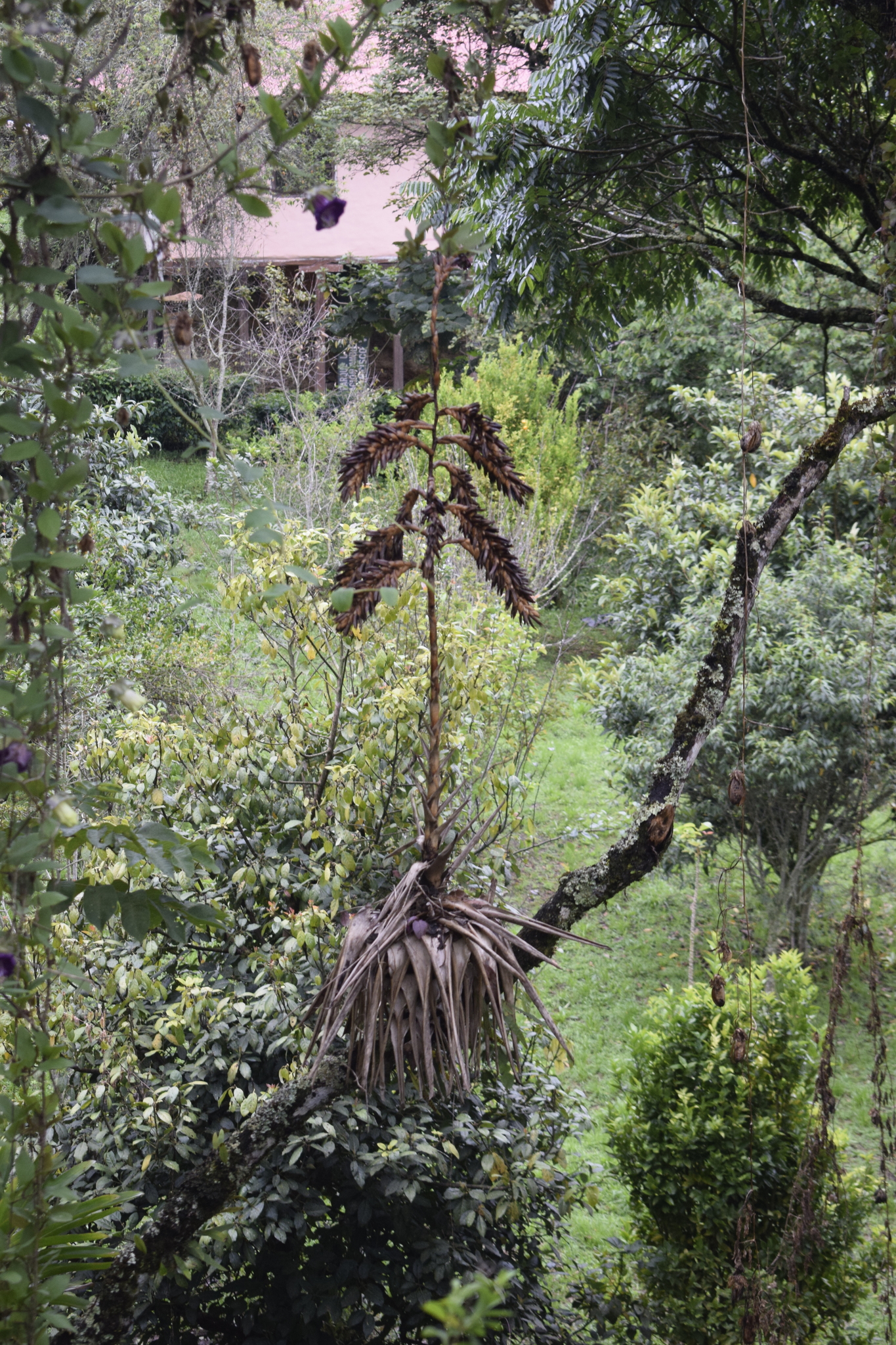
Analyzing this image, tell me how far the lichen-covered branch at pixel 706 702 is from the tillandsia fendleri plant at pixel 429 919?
566 mm

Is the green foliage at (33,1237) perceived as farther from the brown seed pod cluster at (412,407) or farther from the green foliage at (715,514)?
the green foliage at (715,514)

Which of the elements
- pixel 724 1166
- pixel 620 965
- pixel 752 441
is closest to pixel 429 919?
pixel 752 441

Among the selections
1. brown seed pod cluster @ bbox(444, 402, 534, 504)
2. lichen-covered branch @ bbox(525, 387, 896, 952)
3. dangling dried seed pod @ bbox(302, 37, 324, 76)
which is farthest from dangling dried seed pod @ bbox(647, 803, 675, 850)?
dangling dried seed pod @ bbox(302, 37, 324, 76)

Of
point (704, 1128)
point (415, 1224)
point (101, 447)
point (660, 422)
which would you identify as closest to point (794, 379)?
point (660, 422)

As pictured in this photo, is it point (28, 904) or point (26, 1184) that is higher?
point (28, 904)

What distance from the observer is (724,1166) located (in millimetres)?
3176

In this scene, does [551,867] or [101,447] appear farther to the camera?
[551,867]

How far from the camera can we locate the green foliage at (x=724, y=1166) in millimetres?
3072

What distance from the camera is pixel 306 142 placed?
54.9ft

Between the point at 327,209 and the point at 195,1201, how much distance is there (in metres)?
2.01

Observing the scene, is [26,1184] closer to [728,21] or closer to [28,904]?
[28,904]

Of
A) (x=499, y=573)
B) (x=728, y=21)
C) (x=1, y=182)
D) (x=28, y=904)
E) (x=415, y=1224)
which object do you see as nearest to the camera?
→ (x=1, y=182)

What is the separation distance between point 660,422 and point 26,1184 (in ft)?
41.7

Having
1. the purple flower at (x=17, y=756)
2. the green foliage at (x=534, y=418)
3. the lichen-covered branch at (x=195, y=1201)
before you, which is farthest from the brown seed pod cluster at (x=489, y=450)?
the green foliage at (x=534, y=418)
